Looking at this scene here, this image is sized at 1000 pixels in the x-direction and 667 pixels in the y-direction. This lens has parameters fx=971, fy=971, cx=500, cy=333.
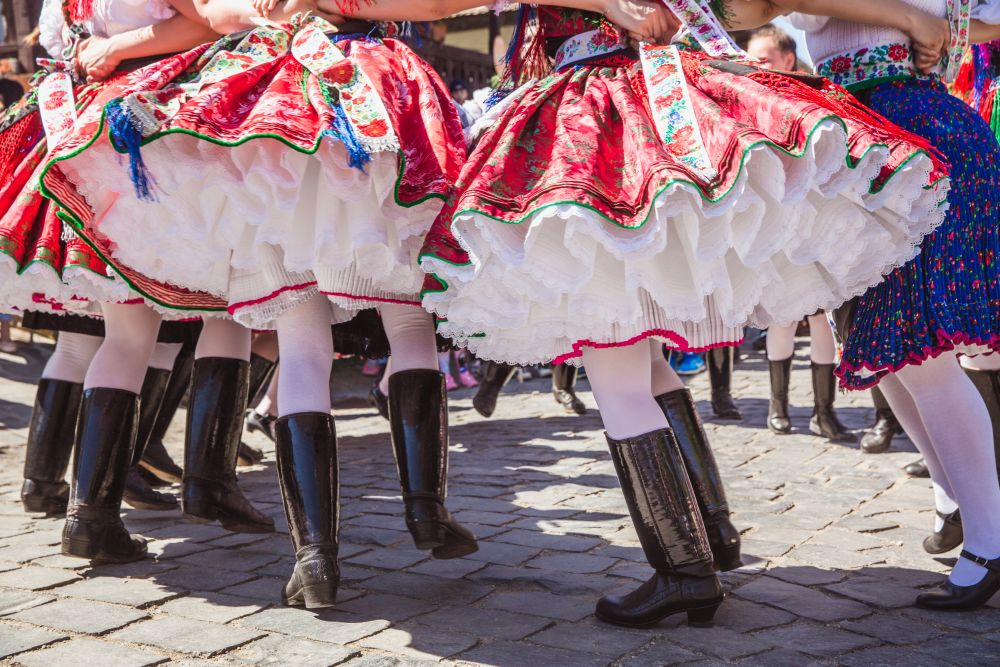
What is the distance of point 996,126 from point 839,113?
1505 millimetres

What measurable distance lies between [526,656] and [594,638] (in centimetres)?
18

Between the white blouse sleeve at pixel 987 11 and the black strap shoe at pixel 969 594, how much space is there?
1426 millimetres

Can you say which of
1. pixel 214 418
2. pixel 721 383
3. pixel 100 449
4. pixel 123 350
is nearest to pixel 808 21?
pixel 214 418

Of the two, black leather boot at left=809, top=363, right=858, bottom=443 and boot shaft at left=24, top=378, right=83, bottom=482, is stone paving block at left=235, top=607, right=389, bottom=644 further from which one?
black leather boot at left=809, top=363, right=858, bottom=443

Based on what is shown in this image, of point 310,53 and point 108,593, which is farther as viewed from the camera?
point 108,593

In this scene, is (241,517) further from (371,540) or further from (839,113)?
(839,113)

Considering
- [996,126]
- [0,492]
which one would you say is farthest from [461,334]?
[0,492]

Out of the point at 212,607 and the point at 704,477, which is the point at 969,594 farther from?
the point at 212,607

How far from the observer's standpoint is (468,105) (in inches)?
170

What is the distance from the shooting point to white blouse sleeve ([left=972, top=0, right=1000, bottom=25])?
8.55ft

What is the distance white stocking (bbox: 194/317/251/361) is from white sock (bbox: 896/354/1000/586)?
190cm

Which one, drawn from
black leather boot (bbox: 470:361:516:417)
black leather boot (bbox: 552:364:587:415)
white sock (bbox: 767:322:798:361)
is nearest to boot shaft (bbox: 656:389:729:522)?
white sock (bbox: 767:322:798:361)

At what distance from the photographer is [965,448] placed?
2.31 metres

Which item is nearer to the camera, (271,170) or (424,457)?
(271,170)
